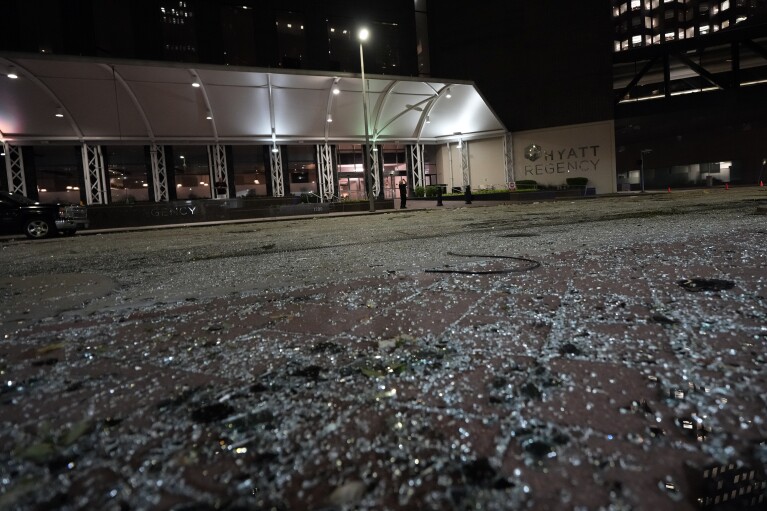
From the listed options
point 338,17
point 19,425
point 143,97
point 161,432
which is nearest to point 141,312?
point 19,425

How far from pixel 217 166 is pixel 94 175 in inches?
304

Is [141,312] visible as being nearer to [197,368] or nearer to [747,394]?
[197,368]

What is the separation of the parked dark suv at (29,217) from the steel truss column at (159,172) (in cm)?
1510

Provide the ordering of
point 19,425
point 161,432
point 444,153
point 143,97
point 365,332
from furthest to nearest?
point 444,153, point 143,97, point 365,332, point 19,425, point 161,432

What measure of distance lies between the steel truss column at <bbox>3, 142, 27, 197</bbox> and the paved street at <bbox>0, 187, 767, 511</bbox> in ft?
98.0

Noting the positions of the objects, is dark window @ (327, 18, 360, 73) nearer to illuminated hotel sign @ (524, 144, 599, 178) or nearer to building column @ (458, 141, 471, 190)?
building column @ (458, 141, 471, 190)

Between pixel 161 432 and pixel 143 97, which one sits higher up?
pixel 143 97

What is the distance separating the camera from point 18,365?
254cm

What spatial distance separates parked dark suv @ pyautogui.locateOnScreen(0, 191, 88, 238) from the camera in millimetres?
16094

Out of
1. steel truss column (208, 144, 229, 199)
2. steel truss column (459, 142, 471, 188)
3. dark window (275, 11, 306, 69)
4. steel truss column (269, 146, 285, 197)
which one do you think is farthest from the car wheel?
steel truss column (459, 142, 471, 188)

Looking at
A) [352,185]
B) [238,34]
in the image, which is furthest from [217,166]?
[352,185]

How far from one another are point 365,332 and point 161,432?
1352 millimetres

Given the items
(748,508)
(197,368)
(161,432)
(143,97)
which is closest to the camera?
(748,508)

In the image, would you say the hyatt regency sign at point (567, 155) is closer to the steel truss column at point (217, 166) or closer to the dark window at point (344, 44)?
the dark window at point (344, 44)
